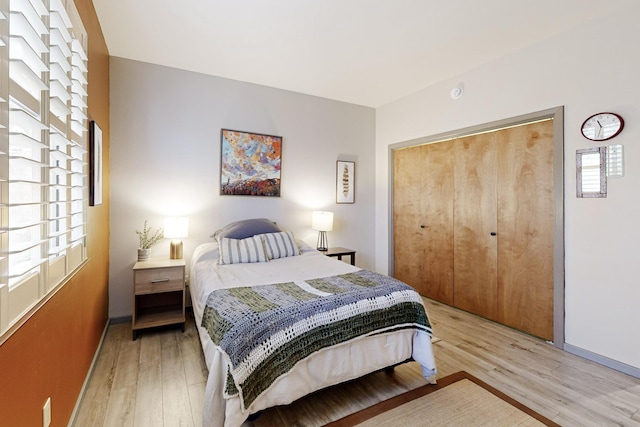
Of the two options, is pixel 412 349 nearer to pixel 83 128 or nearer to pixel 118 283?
pixel 83 128

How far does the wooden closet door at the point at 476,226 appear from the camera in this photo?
3.18m

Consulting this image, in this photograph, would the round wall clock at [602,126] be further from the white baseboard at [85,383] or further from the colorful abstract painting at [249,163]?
the white baseboard at [85,383]

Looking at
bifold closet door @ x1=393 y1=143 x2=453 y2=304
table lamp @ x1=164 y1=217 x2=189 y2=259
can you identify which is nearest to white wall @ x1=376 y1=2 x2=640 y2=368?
bifold closet door @ x1=393 y1=143 x2=453 y2=304

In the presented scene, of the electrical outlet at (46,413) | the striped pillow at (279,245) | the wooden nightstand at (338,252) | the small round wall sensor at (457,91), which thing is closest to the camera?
the electrical outlet at (46,413)

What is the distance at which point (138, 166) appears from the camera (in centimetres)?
312

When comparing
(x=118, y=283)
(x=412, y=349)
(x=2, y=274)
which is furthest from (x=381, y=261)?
(x=2, y=274)

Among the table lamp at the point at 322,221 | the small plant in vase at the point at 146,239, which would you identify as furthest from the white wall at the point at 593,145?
the small plant in vase at the point at 146,239

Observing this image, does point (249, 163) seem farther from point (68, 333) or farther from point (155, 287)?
point (68, 333)

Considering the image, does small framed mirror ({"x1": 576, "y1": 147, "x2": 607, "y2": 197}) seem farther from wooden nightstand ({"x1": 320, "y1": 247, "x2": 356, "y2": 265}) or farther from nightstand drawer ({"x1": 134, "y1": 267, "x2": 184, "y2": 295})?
nightstand drawer ({"x1": 134, "y1": 267, "x2": 184, "y2": 295})

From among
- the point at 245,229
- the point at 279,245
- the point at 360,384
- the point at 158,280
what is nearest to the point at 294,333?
the point at 360,384

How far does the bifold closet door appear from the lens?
3.66 metres

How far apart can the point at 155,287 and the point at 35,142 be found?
6.60 ft

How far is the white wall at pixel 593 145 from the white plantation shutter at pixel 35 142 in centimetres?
344

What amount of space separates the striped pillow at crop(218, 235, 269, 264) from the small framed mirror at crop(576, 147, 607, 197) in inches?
111
